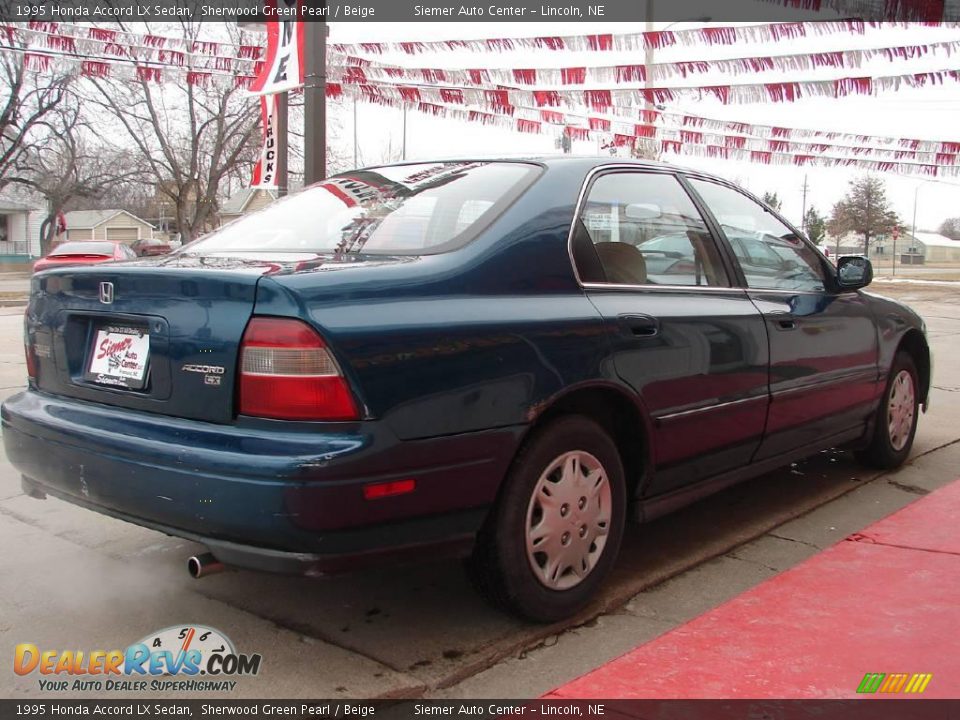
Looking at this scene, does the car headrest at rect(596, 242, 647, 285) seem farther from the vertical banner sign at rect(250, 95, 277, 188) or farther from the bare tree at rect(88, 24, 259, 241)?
the bare tree at rect(88, 24, 259, 241)

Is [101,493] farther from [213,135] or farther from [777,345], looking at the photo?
[213,135]

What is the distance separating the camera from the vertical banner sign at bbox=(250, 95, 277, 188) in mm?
8578

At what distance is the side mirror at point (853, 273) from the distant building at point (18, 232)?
59941 millimetres

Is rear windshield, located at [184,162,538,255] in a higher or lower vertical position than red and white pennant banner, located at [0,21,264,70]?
lower

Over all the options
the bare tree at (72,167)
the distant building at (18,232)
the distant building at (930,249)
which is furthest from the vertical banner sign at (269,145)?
the distant building at (930,249)

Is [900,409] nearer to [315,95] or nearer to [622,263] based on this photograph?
[622,263]

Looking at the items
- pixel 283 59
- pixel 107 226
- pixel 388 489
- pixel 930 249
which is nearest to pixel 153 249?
pixel 283 59

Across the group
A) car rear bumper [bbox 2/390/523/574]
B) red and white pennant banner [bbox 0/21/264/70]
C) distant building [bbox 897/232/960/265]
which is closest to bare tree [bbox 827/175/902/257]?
distant building [bbox 897/232/960/265]

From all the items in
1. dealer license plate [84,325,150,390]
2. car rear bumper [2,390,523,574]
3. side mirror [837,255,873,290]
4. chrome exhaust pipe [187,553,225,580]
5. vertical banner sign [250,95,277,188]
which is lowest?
chrome exhaust pipe [187,553,225,580]

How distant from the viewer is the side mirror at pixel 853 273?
15.1 feet

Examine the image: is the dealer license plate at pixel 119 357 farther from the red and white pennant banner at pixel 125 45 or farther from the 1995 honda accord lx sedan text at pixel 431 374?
the red and white pennant banner at pixel 125 45

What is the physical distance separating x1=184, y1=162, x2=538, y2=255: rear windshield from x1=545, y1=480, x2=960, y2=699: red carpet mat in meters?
1.49

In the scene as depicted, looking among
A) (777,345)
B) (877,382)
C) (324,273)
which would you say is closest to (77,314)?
(324,273)

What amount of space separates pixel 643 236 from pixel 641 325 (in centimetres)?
55
